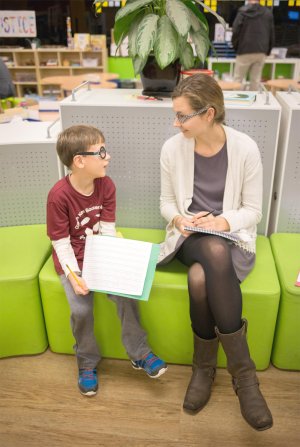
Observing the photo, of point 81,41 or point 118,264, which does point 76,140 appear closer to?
point 118,264

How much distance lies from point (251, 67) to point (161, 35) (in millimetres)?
4649

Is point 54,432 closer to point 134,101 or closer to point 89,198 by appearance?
point 89,198

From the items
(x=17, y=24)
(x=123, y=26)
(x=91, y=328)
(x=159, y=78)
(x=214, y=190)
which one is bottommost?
(x=91, y=328)

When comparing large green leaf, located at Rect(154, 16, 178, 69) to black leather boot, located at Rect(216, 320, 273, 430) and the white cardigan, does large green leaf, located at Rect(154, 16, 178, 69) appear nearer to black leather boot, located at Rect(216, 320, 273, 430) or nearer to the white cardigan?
the white cardigan

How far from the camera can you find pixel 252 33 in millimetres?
5672

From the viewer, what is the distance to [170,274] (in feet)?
6.04

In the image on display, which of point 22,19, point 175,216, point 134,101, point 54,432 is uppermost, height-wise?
point 22,19

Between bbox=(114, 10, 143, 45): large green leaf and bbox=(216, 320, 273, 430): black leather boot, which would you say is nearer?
bbox=(216, 320, 273, 430): black leather boot

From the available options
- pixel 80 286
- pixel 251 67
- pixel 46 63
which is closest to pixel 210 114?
pixel 80 286

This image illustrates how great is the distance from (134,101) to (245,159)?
2.11 ft

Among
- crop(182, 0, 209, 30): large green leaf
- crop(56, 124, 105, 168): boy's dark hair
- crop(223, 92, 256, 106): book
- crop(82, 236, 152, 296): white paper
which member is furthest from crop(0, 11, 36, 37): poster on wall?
crop(82, 236, 152, 296): white paper

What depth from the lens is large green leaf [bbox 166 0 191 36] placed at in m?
1.80

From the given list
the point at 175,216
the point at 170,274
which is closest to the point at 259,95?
the point at 175,216

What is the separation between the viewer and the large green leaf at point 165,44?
1.84 metres
